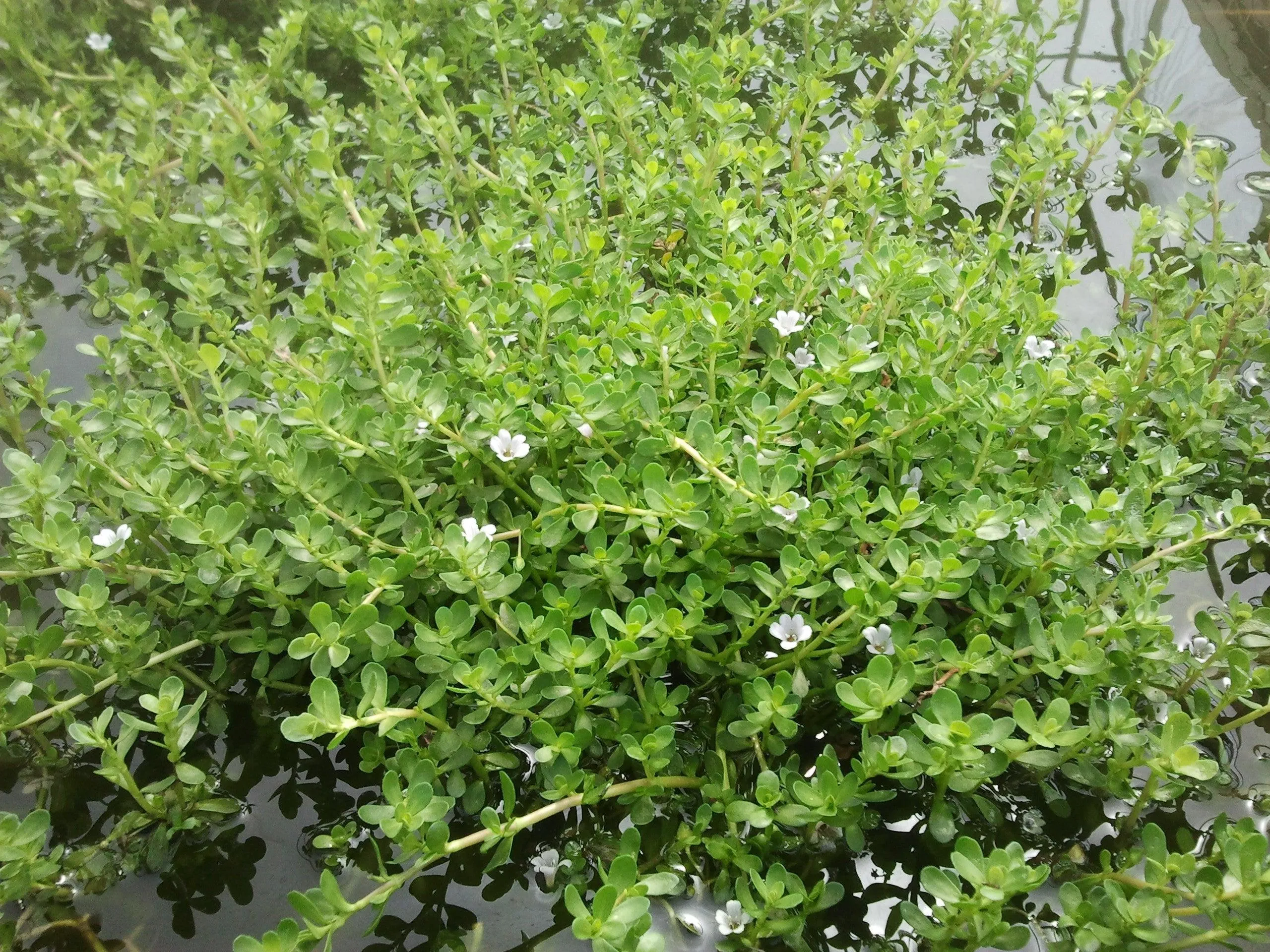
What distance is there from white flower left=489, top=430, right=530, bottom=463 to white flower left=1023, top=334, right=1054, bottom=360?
1.02 metres

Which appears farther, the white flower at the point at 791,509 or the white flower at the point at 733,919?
the white flower at the point at 791,509

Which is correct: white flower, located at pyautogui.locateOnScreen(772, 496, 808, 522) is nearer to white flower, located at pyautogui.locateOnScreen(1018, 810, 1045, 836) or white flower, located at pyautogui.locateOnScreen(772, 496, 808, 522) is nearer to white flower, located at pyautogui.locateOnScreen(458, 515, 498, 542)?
white flower, located at pyautogui.locateOnScreen(458, 515, 498, 542)

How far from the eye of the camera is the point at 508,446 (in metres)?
1.66

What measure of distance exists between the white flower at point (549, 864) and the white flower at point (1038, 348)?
1.29 metres

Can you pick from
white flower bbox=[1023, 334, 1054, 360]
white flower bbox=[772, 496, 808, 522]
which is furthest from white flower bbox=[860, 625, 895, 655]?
white flower bbox=[1023, 334, 1054, 360]

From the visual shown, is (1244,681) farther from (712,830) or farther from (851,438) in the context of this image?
(712,830)

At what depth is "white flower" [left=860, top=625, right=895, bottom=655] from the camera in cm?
154

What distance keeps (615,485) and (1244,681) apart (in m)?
1.06

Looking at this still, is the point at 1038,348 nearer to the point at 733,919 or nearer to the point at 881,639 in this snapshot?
the point at 881,639

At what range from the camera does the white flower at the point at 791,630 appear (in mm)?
1522

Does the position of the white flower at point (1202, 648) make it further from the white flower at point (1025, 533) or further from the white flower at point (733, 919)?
the white flower at point (733, 919)

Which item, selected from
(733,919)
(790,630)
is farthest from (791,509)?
(733,919)

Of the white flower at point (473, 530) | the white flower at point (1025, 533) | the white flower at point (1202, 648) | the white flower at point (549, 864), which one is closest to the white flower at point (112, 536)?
the white flower at point (473, 530)

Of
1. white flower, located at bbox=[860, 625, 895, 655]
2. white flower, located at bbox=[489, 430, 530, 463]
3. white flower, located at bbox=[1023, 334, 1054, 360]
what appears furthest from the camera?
white flower, located at bbox=[1023, 334, 1054, 360]
